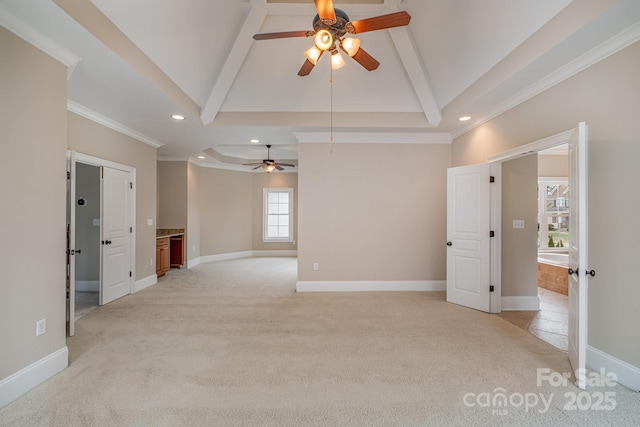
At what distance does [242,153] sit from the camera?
27.7 ft

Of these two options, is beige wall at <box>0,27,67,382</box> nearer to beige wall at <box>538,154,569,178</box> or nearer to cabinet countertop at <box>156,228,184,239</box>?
cabinet countertop at <box>156,228,184,239</box>

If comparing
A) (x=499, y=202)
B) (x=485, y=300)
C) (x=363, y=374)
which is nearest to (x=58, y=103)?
(x=363, y=374)

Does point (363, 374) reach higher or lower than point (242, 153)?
lower

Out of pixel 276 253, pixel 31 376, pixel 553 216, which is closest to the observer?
pixel 31 376

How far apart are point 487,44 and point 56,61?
411cm

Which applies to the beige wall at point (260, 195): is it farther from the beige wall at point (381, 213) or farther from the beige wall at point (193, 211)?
the beige wall at point (381, 213)

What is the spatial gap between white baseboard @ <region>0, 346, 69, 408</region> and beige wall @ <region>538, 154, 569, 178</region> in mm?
8812

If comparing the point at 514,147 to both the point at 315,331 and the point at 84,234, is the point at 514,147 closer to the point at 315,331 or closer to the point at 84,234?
the point at 315,331

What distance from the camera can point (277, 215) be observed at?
31.2 ft

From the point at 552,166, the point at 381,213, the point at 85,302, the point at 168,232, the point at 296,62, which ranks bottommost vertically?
the point at 85,302

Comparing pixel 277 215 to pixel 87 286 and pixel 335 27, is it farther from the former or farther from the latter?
pixel 335 27

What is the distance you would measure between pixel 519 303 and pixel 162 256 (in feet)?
21.9

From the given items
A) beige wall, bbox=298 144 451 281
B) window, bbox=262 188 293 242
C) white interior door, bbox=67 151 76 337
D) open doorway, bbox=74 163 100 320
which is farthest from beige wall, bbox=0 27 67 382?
window, bbox=262 188 293 242

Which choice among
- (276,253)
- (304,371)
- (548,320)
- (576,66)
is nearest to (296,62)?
(576,66)
